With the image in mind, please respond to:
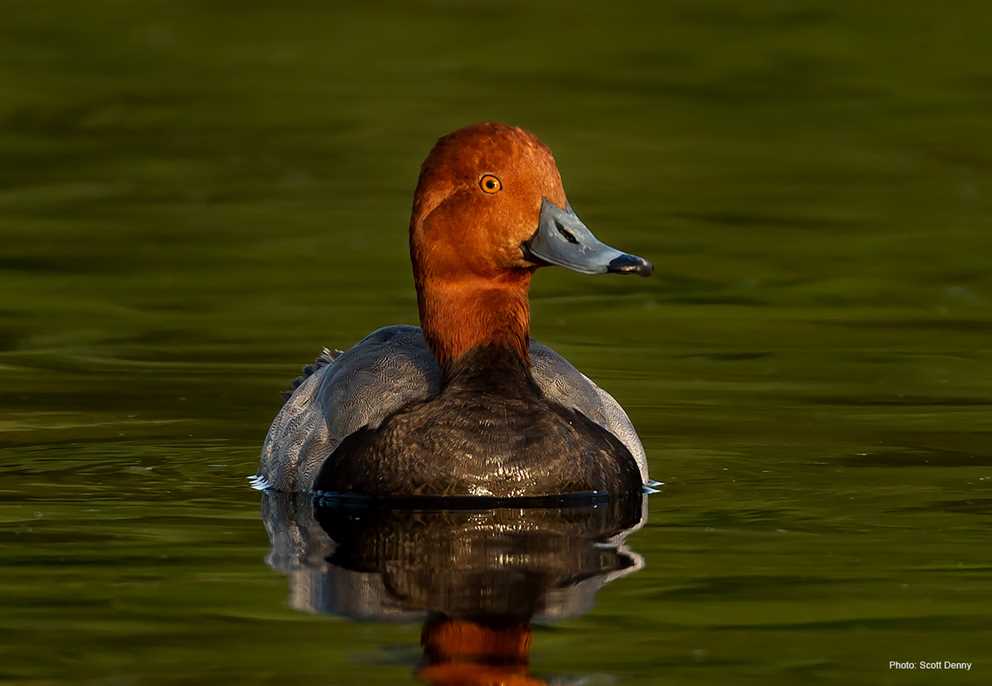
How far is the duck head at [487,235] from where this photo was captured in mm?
9305

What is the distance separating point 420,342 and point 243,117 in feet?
39.3

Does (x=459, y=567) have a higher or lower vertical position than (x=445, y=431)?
lower

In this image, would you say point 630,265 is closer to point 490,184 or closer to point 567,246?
point 567,246

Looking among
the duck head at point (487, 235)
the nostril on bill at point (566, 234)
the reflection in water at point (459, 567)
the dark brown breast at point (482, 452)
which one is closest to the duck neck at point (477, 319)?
the duck head at point (487, 235)

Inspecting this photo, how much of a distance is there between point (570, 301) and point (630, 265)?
18.7 feet

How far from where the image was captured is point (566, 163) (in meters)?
19.2

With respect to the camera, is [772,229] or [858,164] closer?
[772,229]

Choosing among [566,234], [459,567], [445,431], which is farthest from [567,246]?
[459,567]

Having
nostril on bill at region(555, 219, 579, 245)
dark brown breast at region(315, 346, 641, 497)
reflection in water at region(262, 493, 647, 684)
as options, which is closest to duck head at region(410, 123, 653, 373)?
nostril on bill at region(555, 219, 579, 245)

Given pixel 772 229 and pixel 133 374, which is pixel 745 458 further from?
pixel 772 229

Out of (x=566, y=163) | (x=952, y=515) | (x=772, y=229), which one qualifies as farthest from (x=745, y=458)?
(x=566, y=163)

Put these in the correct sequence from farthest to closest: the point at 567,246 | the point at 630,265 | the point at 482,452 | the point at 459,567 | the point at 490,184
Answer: the point at 490,184
the point at 567,246
the point at 482,452
the point at 630,265
the point at 459,567

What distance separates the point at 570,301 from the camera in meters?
14.5

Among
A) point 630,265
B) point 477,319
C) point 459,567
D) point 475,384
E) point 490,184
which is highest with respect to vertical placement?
point 490,184
